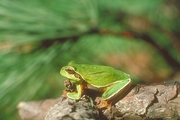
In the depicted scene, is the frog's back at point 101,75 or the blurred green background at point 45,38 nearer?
the frog's back at point 101,75

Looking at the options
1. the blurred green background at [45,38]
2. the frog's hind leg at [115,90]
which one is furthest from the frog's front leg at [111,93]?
the blurred green background at [45,38]

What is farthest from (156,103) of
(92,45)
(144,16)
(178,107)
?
(144,16)

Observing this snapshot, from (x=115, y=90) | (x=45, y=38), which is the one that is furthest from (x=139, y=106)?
(x=45, y=38)

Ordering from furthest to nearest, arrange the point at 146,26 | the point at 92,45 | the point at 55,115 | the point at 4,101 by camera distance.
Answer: the point at 146,26, the point at 92,45, the point at 4,101, the point at 55,115

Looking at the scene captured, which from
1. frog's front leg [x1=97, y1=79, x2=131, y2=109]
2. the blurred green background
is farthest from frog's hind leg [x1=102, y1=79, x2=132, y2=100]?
the blurred green background

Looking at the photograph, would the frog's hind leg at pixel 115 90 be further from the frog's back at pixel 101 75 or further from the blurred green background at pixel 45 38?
the blurred green background at pixel 45 38

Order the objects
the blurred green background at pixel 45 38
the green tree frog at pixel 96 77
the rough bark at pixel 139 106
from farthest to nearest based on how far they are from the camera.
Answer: the blurred green background at pixel 45 38
the green tree frog at pixel 96 77
the rough bark at pixel 139 106

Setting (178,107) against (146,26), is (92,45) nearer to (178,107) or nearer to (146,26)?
(146,26)

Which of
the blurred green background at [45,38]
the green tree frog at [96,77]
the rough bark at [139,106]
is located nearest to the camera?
the rough bark at [139,106]
